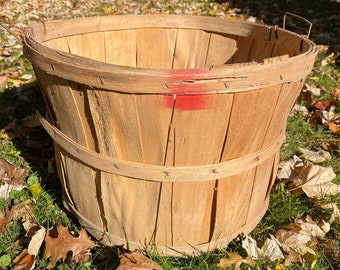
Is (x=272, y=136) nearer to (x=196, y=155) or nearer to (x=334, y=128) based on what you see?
(x=196, y=155)

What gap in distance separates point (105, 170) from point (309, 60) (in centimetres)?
88

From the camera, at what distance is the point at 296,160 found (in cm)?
246

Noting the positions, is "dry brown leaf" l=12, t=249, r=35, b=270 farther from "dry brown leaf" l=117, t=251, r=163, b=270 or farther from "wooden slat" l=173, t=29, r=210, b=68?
"wooden slat" l=173, t=29, r=210, b=68

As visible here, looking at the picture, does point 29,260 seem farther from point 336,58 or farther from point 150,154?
point 336,58

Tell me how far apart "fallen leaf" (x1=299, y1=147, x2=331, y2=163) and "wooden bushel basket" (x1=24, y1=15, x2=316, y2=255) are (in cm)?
70

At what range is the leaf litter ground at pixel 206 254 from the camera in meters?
1.74

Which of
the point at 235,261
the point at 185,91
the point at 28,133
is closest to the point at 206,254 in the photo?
the point at 235,261

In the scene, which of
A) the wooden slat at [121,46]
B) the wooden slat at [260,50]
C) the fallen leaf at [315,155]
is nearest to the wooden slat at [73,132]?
the wooden slat at [121,46]

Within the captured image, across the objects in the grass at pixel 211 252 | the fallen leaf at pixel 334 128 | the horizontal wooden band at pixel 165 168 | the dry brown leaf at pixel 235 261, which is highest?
the horizontal wooden band at pixel 165 168

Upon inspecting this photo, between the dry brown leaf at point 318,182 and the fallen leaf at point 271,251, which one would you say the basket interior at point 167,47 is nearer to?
the dry brown leaf at point 318,182

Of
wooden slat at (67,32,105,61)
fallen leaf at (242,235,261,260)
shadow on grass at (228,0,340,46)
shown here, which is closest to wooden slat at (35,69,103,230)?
fallen leaf at (242,235,261,260)

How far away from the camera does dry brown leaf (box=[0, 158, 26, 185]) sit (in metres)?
2.22

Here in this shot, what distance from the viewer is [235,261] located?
1650 mm

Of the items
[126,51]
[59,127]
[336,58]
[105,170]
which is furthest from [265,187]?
[336,58]
